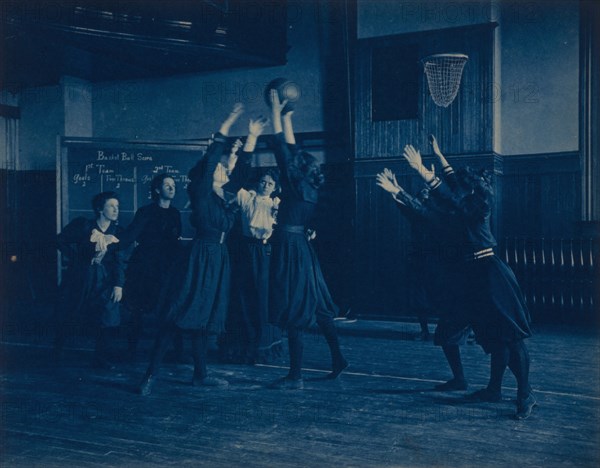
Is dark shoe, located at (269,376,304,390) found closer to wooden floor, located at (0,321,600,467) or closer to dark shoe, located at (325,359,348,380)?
wooden floor, located at (0,321,600,467)

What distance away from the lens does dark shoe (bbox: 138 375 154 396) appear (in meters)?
3.83

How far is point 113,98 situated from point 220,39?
2634 millimetres

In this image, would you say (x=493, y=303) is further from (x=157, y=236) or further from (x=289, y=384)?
(x=157, y=236)

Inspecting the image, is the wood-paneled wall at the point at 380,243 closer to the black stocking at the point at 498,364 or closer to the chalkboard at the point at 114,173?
the chalkboard at the point at 114,173

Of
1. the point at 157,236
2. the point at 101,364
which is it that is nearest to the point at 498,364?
the point at 157,236

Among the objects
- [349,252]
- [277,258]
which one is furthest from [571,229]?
[277,258]

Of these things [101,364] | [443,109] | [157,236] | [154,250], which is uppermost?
[443,109]

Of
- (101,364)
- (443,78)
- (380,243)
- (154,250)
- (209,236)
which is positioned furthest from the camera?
(380,243)

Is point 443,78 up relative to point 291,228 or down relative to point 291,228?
up

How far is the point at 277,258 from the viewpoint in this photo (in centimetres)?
402

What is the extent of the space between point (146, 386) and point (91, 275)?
1206 millimetres

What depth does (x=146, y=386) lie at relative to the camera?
3836 mm

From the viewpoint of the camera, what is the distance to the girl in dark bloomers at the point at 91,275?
458 centimetres

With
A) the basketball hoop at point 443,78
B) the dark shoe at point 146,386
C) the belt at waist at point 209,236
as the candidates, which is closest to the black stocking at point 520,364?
the belt at waist at point 209,236
